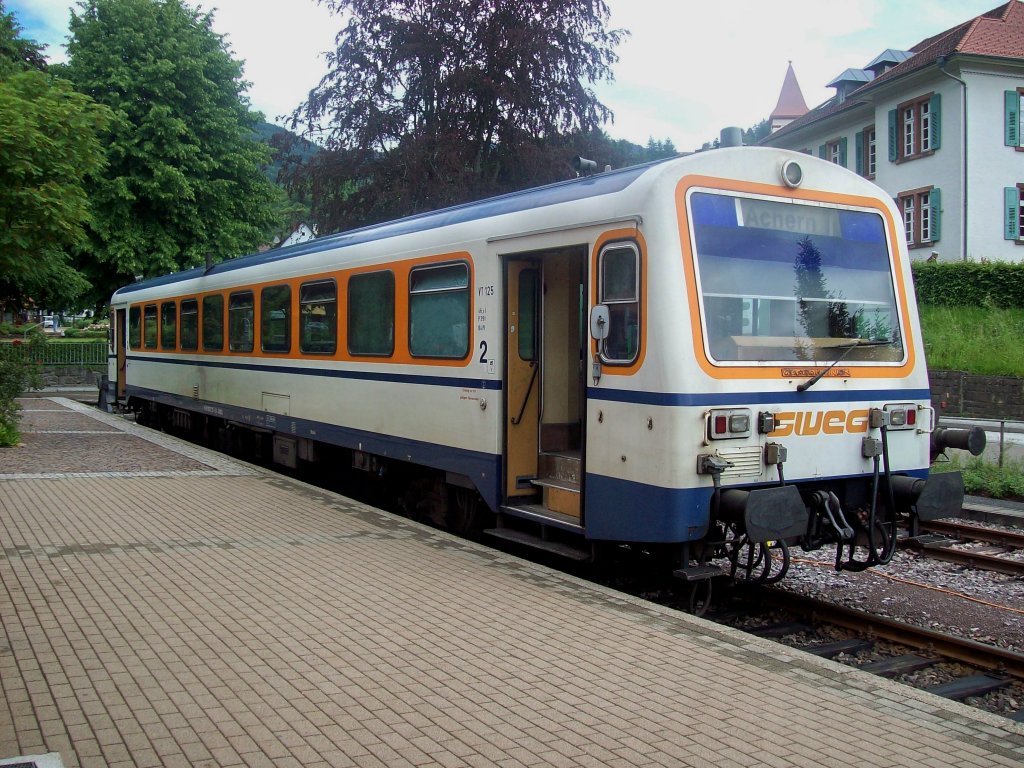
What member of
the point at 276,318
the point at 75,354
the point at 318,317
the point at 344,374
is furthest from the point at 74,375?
the point at 344,374

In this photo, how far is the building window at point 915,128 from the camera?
31.8m

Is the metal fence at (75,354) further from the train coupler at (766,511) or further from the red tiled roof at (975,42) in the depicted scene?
the train coupler at (766,511)

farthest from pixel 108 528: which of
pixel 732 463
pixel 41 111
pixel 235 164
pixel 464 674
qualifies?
pixel 235 164

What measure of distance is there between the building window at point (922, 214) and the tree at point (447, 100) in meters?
13.0

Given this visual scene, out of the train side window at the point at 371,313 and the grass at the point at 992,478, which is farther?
the grass at the point at 992,478

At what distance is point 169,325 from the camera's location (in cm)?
1775

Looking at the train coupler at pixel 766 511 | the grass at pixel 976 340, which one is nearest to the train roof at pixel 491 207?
the train coupler at pixel 766 511

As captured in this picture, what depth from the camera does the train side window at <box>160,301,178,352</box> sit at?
1742 centimetres

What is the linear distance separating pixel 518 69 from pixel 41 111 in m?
15.6

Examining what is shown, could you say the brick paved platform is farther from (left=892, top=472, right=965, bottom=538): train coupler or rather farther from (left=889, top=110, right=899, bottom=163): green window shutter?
(left=889, top=110, right=899, bottom=163): green window shutter

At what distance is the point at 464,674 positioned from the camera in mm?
5047

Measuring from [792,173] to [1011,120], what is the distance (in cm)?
2828

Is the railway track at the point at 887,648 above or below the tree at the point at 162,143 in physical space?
below

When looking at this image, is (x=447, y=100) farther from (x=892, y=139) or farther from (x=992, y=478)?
(x=892, y=139)
